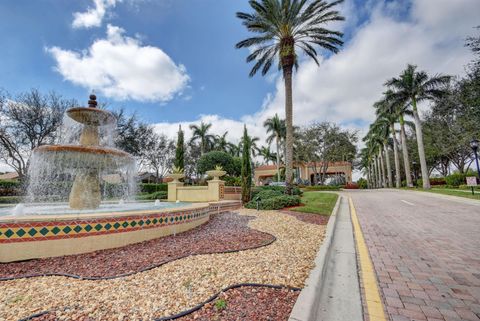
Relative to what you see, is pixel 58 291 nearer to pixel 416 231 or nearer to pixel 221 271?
pixel 221 271

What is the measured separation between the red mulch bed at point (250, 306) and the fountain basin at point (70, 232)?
3.36 m

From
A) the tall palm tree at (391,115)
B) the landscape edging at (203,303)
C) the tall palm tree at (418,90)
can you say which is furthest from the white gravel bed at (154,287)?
the tall palm tree at (391,115)

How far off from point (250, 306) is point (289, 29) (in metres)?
16.7

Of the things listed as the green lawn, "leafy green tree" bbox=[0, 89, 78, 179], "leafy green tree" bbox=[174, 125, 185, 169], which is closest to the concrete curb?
the green lawn

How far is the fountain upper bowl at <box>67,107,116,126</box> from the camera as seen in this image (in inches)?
309

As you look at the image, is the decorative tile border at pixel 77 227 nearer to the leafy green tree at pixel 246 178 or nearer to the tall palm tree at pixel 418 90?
the leafy green tree at pixel 246 178

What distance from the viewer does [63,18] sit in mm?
10578

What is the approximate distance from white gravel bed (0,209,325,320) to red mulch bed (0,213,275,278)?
332mm

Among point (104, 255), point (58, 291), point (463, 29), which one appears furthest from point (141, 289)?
point (463, 29)

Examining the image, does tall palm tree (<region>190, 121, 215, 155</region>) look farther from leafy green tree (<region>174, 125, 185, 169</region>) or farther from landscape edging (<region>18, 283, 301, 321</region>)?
landscape edging (<region>18, 283, 301, 321</region>)

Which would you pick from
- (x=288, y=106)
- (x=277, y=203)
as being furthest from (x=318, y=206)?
(x=288, y=106)

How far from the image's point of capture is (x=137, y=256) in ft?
14.0

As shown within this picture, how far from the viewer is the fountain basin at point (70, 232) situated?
4.11 meters

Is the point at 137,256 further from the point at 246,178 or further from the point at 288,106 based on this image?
the point at 288,106
